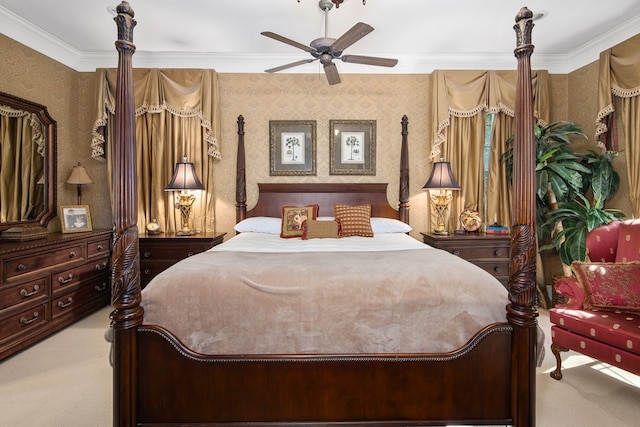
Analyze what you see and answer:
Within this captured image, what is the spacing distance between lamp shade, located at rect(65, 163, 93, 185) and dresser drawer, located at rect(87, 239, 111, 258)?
70cm

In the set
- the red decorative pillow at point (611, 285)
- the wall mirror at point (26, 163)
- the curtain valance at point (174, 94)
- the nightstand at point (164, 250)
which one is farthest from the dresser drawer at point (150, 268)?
the red decorative pillow at point (611, 285)

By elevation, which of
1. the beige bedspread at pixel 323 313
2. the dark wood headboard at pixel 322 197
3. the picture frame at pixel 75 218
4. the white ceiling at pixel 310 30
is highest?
the white ceiling at pixel 310 30

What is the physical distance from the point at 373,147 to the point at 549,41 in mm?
2134

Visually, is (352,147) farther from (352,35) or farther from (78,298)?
(78,298)

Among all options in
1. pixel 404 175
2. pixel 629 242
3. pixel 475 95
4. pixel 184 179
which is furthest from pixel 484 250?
pixel 184 179

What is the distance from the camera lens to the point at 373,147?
4.32 metres

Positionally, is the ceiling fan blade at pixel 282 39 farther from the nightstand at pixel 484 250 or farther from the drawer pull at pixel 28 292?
the drawer pull at pixel 28 292

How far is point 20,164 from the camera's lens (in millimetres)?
3363

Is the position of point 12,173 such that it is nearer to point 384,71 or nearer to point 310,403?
point 310,403

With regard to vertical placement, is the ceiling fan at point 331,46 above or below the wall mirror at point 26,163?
above

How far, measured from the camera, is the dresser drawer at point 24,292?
272cm

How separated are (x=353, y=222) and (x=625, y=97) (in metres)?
2.82

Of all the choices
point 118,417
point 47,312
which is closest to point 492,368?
point 118,417

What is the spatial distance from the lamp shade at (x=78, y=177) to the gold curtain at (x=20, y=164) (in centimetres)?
31
